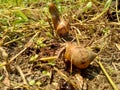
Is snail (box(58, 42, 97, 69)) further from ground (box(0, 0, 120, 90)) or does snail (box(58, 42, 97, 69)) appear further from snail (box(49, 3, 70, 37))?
snail (box(49, 3, 70, 37))

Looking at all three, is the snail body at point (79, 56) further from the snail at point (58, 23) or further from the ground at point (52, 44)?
the snail at point (58, 23)

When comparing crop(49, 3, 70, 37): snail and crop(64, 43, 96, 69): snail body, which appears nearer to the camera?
crop(64, 43, 96, 69): snail body

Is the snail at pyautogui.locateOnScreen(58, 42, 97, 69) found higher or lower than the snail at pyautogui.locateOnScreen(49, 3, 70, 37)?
lower

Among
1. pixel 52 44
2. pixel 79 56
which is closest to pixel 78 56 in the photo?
pixel 79 56

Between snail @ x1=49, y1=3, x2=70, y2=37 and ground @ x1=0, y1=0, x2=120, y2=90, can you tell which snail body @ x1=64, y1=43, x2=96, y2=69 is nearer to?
ground @ x1=0, y1=0, x2=120, y2=90

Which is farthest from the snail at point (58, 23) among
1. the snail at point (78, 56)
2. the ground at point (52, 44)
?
the snail at point (78, 56)

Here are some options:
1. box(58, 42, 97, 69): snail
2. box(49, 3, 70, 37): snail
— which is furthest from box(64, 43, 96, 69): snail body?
box(49, 3, 70, 37): snail
